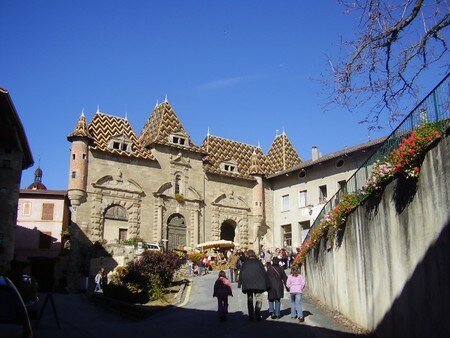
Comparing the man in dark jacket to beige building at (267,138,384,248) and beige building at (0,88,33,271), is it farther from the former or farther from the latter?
beige building at (267,138,384,248)

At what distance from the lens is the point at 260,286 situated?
449 inches

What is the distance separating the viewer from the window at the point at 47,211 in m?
35.7

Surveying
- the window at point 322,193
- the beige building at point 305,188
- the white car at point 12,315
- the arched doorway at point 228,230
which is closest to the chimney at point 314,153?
the beige building at point 305,188

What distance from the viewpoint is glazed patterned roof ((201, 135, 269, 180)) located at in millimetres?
41062

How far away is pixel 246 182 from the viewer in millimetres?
42250

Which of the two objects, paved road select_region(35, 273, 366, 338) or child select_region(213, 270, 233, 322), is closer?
paved road select_region(35, 273, 366, 338)

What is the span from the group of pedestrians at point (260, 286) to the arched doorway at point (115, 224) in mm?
21952

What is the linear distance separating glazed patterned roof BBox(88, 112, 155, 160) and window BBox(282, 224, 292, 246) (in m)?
12.3

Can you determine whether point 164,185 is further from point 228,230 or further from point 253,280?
point 253,280

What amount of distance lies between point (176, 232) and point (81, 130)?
9.72 meters

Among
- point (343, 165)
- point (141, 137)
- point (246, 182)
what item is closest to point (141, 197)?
point (141, 137)

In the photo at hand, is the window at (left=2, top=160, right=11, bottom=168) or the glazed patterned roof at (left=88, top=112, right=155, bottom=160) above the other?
the glazed patterned roof at (left=88, top=112, right=155, bottom=160)

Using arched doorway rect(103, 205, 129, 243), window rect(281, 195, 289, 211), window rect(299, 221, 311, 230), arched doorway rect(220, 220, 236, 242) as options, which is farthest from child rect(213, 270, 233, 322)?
window rect(281, 195, 289, 211)

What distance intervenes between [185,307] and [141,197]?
65.8 ft
